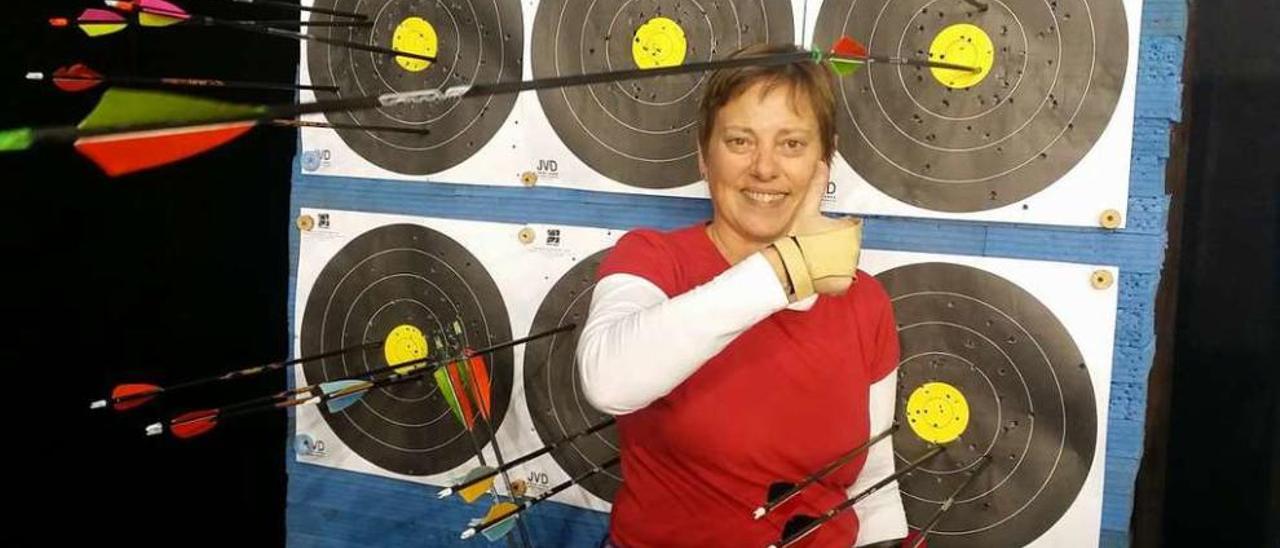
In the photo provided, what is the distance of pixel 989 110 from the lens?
141 cm

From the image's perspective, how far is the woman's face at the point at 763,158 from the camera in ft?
4.00

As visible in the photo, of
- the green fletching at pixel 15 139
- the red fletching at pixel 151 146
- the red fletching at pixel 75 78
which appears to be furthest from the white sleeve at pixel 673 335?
the red fletching at pixel 75 78

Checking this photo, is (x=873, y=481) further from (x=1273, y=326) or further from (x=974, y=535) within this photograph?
(x=1273, y=326)

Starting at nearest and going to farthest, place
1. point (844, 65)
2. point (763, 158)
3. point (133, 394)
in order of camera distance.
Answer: point (763, 158)
point (844, 65)
point (133, 394)

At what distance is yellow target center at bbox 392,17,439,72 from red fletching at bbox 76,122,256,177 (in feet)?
3.65

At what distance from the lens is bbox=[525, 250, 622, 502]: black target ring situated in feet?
5.51

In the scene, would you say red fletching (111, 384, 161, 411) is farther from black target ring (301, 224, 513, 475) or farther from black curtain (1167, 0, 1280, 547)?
black curtain (1167, 0, 1280, 547)

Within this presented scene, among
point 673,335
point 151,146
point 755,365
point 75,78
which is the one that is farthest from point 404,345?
point 151,146

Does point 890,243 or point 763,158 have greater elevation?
point 763,158

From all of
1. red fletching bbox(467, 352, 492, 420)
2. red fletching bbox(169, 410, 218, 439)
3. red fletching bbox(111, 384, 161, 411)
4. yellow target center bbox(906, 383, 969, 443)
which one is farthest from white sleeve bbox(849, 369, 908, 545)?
red fletching bbox(111, 384, 161, 411)

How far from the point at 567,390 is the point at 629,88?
0.52 meters

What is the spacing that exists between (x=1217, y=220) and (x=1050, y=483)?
46 cm

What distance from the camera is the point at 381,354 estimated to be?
6.22ft

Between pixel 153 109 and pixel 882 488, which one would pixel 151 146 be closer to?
pixel 153 109
